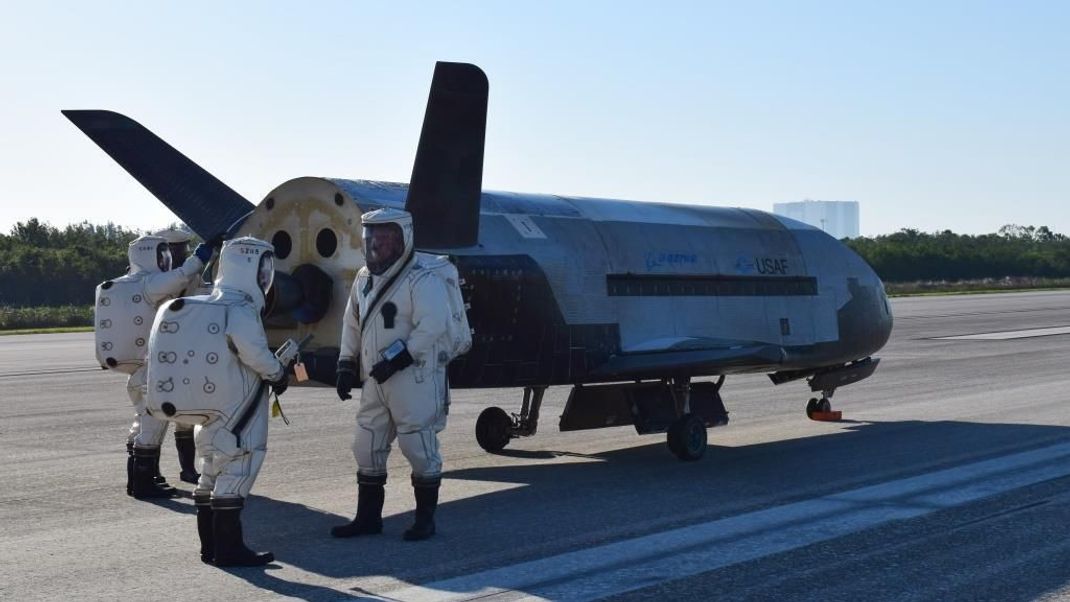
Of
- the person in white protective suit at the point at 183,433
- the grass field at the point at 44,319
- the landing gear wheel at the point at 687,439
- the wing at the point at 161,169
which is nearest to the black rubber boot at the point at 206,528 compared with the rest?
the person in white protective suit at the point at 183,433

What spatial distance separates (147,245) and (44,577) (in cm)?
422

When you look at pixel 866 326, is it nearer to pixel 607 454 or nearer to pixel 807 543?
pixel 607 454

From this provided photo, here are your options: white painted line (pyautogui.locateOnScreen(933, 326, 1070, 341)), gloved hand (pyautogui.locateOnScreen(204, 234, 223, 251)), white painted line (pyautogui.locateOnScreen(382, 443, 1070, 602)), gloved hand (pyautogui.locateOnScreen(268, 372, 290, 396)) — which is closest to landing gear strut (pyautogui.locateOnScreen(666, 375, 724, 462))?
white painted line (pyautogui.locateOnScreen(382, 443, 1070, 602))

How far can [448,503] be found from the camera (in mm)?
10625

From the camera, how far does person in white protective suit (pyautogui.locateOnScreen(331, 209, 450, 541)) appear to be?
9039 millimetres

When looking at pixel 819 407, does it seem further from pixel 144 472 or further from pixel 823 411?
pixel 144 472

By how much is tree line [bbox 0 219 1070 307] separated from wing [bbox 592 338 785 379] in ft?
180

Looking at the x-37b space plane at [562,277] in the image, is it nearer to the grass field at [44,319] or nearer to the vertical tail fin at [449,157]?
the vertical tail fin at [449,157]

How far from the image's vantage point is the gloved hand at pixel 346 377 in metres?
9.28

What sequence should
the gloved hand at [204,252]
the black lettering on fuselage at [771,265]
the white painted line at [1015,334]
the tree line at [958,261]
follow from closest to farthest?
1. the gloved hand at [204,252]
2. the black lettering on fuselage at [771,265]
3. the white painted line at [1015,334]
4. the tree line at [958,261]

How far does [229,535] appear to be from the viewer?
26.7ft

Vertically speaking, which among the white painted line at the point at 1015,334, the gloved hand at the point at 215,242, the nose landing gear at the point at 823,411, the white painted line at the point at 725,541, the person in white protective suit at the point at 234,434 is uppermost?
the gloved hand at the point at 215,242

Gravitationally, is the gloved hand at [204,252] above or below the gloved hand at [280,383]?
above

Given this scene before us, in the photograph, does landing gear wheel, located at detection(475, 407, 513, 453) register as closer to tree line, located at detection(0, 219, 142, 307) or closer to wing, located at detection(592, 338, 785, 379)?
wing, located at detection(592, 338, 785, 379)
